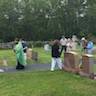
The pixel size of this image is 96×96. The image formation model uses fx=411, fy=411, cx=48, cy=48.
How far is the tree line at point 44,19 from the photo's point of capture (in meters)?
72.2

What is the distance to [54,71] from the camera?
2273 cm

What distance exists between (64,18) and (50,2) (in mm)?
4034

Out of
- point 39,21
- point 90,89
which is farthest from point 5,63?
point 39,21

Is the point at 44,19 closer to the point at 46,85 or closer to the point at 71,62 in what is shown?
the point at 71,62

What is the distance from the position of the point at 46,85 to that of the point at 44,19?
57949mm

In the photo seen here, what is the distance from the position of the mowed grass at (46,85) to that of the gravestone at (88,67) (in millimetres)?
456

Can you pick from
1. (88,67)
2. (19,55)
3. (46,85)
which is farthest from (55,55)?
(46,85)

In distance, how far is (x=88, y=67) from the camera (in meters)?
20.2

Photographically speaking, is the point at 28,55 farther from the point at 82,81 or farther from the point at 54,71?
the point at 82,81

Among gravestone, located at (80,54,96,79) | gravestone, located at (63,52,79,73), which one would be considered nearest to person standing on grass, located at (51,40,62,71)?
gravestone, located at (63,52,79,73)

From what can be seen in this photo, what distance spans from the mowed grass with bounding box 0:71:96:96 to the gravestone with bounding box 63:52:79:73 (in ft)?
1.89

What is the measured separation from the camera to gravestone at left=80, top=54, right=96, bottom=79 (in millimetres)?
19913

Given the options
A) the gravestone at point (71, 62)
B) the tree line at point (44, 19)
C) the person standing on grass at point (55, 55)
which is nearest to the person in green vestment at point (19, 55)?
the person standing on grass at point (55, 55)

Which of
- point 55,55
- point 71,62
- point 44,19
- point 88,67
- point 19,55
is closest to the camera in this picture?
point 88,67
